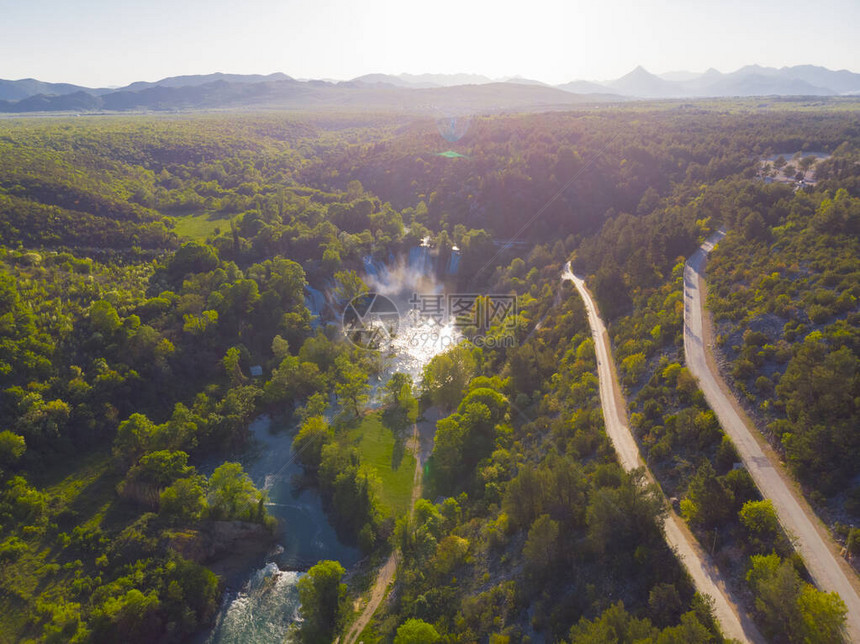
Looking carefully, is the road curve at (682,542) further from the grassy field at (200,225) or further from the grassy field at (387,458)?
the grassy field at (200,225)

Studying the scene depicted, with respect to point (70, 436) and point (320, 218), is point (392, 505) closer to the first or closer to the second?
point (70, 436)

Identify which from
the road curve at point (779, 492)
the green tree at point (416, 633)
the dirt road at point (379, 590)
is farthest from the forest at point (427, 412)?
the dirt road at point (379, 590)

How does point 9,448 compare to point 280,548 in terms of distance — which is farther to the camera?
point 280,548

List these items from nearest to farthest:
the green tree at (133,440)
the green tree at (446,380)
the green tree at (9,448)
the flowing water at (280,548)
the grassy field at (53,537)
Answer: the grassy field at (53,537) < the flowing water at (280,548) < the green tree at (9,448) < the green tree at (133,440) < the green tree at (446,380)

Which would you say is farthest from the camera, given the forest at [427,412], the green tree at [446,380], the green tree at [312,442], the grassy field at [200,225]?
the grassy field at [200,225]

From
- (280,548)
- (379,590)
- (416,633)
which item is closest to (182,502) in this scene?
(280,548)

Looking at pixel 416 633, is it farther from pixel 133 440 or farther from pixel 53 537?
pixel 133 440

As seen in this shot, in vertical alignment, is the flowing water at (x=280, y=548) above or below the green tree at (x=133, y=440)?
below
